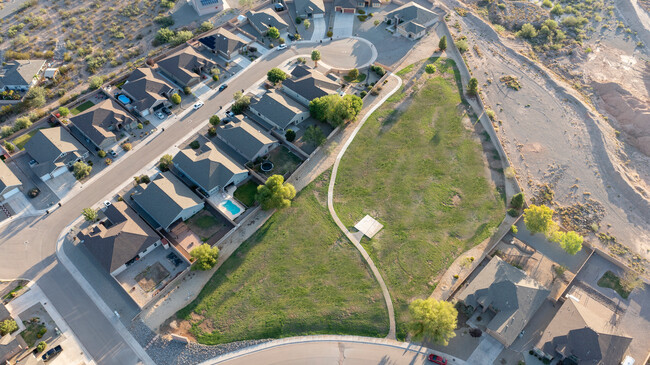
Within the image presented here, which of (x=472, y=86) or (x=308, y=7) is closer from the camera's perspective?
(x=472, y=86)

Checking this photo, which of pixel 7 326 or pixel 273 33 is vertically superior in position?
pixel 273 33

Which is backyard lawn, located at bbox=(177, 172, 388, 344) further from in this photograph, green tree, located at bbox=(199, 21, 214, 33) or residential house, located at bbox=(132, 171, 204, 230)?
green tree, located at bbox=(199, 21, 214, 33)

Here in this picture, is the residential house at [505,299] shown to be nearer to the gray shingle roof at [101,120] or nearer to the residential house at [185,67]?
the gray shingle roof at [101,120]

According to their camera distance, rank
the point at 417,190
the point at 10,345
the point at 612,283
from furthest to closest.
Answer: the point at 417,190, the point at 612,283, the point at 10,345

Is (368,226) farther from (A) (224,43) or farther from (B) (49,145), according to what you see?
(B) (49,145)

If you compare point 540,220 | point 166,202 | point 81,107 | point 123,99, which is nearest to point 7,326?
Answer: point 166,202

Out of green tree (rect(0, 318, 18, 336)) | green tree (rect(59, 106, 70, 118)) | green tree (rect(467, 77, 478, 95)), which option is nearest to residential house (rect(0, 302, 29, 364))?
green tree (rect(0, 318, 18, 336))

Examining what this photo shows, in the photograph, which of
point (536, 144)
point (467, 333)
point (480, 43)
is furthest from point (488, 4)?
point (467, 333)
